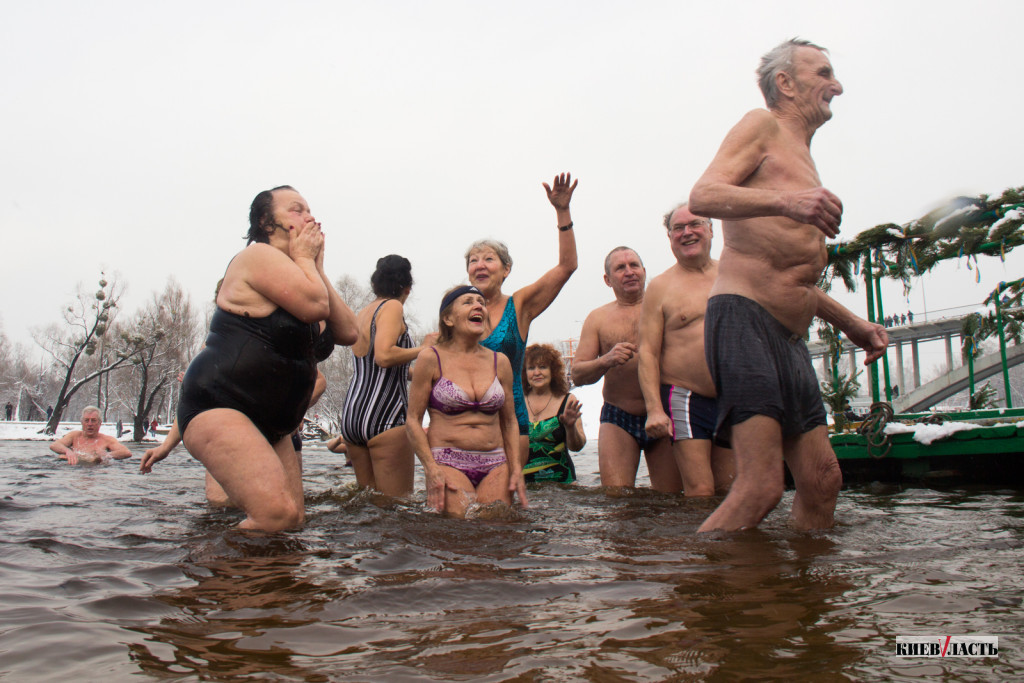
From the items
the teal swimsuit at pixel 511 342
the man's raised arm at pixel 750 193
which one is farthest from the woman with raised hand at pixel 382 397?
the man's raised arm at pixel 750 193

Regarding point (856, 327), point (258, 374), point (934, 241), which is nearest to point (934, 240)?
point (934, 241)

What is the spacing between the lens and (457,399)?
4.45 meters

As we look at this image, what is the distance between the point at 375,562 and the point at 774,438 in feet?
5.77

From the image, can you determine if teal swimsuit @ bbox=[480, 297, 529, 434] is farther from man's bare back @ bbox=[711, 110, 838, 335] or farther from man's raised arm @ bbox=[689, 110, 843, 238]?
man's raised arm @ bbox=[689, 110, 843, 238]

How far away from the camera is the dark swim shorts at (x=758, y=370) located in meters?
3.08

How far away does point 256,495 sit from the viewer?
3.02 metres

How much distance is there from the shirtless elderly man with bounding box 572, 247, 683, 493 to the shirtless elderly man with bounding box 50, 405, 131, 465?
8828mm

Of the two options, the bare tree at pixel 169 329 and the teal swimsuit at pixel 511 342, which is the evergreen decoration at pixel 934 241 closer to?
the teal swimsuit at pixel 511 342

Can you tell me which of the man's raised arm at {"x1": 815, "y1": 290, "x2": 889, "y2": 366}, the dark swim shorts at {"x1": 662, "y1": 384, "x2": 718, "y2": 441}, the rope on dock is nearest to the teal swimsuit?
the dark swim shorts at {"x1": 662, "y1": 384, "x2": 718, "y2": 441}

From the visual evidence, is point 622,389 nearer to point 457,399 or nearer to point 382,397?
point 457,399

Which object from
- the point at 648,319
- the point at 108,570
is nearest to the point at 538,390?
the point at 648,319

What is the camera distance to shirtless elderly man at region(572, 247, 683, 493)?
5320 mm

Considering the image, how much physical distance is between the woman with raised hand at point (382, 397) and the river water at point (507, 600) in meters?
1.06

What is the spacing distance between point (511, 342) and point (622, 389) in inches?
36.9
